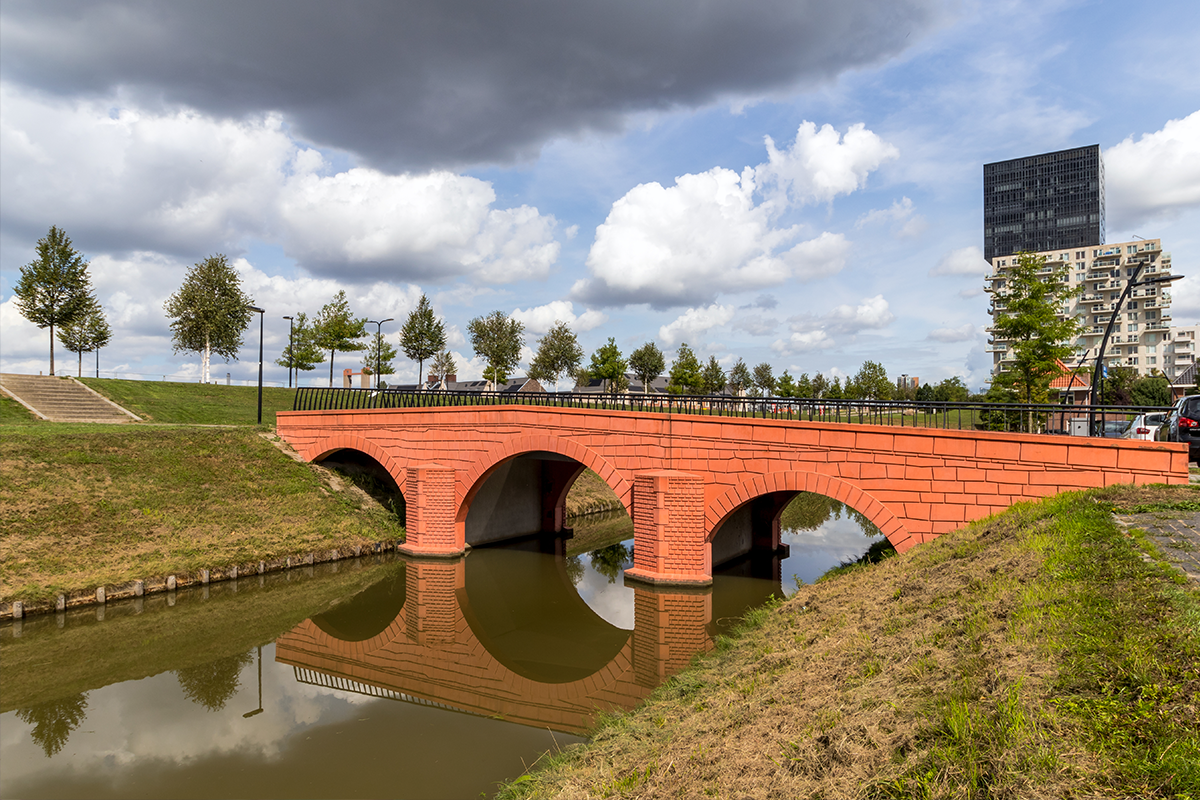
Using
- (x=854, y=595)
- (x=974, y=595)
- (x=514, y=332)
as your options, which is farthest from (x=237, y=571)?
(x=514, y=332)

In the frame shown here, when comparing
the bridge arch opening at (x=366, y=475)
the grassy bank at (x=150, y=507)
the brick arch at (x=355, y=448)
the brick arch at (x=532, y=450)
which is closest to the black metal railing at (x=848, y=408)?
the brick arch at (x=532, y=450)

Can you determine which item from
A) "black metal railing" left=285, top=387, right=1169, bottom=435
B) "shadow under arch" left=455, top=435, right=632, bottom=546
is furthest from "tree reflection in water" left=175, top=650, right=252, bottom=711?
"black metal railing" left=285, top=387, right=1169, bottom=435

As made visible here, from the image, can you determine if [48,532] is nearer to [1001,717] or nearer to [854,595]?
[854,595]

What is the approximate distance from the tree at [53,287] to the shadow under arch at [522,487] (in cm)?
3082

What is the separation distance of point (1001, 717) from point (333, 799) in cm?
714

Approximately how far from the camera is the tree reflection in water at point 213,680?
1048 cm

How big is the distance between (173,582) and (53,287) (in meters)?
30.6

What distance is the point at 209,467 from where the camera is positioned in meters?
21.4

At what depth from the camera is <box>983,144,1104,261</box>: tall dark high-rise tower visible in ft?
308

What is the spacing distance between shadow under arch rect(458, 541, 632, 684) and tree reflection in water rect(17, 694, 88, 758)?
21.1 feet

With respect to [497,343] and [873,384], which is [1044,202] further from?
[497,343]

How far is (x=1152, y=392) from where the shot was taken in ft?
198

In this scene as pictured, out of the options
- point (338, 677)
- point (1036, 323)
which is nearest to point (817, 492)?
point (338, 677)

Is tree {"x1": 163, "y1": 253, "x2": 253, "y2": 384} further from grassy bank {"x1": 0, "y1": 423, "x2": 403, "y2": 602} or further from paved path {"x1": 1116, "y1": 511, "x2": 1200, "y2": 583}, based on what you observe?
paved path {"x1": 1116, "y1": 511, "x2": 1200, "y2": 583}
